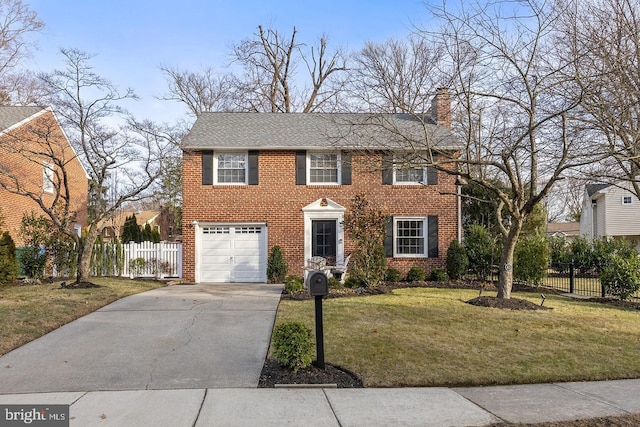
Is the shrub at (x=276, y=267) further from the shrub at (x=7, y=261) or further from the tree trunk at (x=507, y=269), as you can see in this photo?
the shrub at (x=7, y=261)

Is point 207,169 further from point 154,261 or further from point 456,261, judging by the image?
point 456,261

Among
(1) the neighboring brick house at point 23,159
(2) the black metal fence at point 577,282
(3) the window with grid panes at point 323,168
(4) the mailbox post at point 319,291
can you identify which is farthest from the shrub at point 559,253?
(1) the neighboring brick house at point 23,159

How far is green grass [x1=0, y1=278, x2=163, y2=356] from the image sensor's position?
26.2ft

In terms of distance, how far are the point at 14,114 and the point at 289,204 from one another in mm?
11916

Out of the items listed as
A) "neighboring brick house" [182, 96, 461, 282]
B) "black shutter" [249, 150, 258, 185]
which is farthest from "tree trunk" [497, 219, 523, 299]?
"black shutter" [249, 150, 258, 185]

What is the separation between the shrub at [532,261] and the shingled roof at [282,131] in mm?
4000

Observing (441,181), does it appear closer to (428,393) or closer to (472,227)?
(472,227)

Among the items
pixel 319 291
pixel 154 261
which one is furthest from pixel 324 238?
pixel 319 291

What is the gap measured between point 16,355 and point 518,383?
6.99 metres

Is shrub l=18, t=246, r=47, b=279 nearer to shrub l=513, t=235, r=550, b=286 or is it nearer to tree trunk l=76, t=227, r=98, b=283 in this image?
tree trunk l=76, t=227, r=98, b=283

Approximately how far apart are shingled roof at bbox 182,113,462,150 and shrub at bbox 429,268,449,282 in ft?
13.5

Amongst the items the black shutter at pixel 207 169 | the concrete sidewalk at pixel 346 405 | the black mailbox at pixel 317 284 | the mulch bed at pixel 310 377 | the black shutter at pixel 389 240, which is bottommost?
the concrete sidewalk at pixel 346 405

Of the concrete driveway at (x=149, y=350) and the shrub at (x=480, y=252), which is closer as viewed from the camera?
the concrete driveway at (x=149, y=350)

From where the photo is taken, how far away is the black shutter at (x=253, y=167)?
16438 mm
